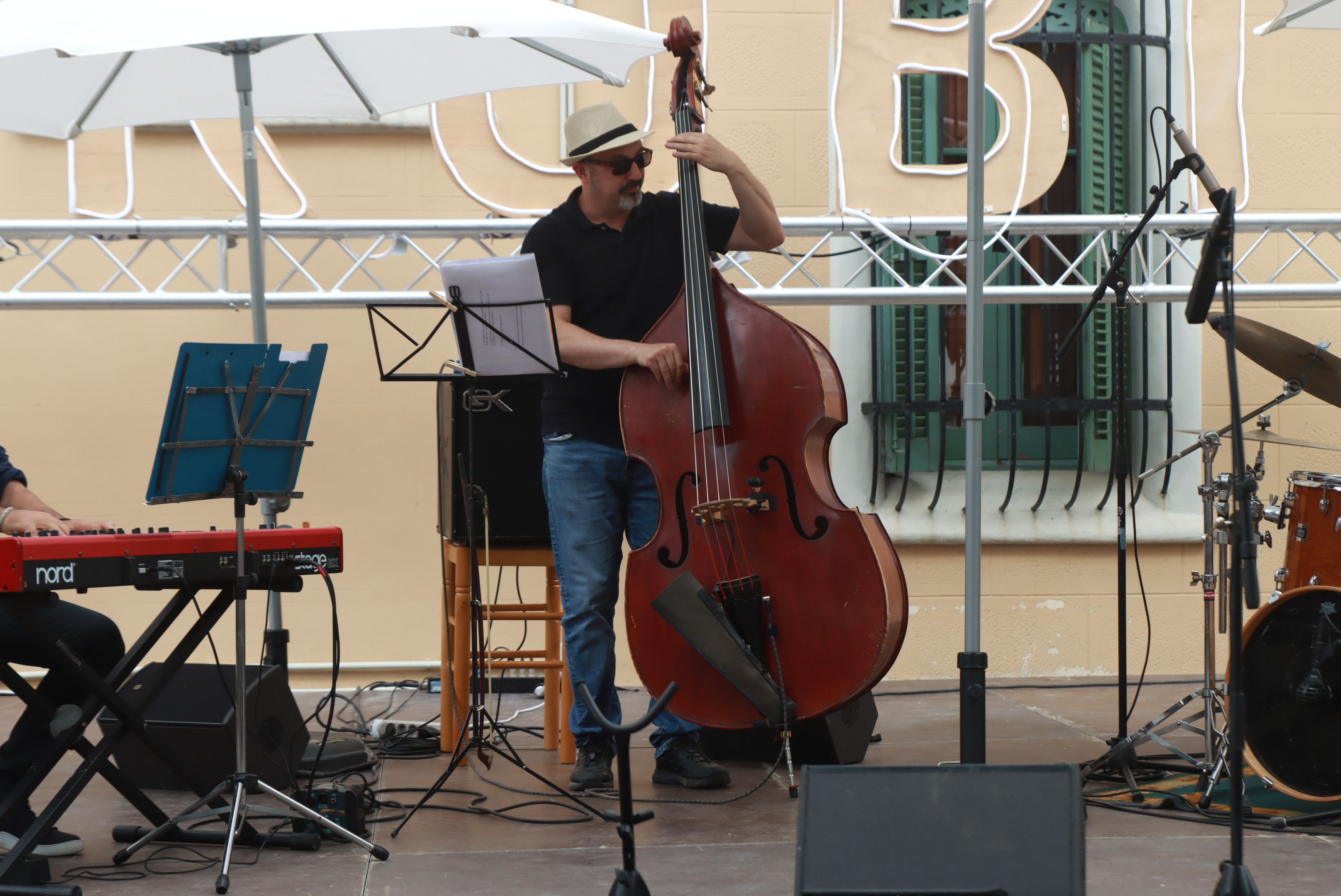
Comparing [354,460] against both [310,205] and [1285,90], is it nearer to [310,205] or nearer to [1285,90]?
[310,205]

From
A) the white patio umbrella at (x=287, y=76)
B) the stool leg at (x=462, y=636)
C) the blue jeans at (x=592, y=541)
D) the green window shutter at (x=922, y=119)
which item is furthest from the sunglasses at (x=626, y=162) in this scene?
the green window shutter at (x=922, y=119)

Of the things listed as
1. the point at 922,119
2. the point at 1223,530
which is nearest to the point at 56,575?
the point at 1223,530

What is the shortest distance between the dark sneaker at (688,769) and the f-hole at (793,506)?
0.70 m

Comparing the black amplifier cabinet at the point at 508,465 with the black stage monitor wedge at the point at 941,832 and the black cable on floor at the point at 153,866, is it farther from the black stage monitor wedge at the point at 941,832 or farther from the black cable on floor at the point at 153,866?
the black stage monitor wedge at the point at 941,832

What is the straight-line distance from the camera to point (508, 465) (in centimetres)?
345

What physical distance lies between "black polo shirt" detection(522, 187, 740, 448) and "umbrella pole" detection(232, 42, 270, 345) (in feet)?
2.46

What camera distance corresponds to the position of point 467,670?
354 cm

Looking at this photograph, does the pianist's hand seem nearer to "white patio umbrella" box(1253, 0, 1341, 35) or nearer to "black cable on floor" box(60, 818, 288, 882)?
"black cable on floor" box(60, 818, 288, 882)

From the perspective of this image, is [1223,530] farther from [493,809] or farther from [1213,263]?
[493,809]

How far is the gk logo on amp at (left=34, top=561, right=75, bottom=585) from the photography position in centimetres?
225

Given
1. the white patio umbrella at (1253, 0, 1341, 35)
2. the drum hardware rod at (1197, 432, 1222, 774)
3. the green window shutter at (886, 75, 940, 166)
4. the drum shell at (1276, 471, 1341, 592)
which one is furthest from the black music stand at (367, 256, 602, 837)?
the green window shutter at (886, 75, 940, 166)

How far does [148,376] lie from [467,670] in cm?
191

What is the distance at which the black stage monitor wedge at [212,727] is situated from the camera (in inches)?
116

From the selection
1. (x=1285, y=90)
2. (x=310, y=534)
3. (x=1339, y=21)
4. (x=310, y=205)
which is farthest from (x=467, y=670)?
(x=1285, y=90)
